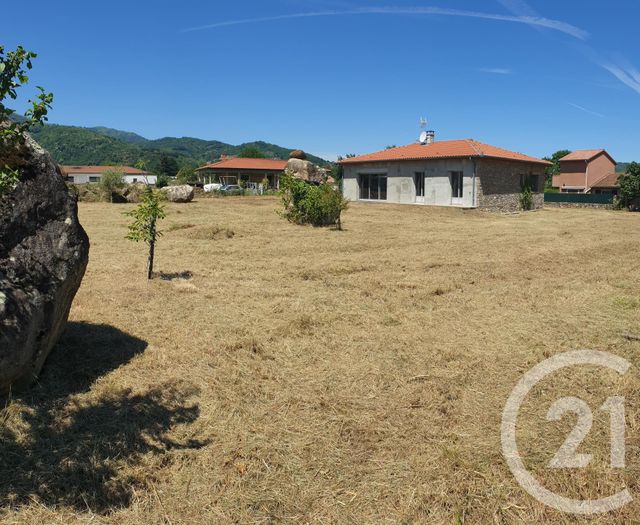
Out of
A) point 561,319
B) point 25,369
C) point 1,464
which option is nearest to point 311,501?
point 1,464

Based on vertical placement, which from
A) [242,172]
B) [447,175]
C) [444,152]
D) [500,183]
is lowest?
[500,183]

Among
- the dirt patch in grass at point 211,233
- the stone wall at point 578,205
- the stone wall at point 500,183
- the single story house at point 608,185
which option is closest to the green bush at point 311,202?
the dirt patch in grass at point 211,233

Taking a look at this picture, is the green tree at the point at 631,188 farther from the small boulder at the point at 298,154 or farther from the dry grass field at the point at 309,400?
the dry grass field at the point at 309,400

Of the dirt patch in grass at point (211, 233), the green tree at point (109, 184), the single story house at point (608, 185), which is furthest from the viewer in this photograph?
the single story house at point (608, 185)

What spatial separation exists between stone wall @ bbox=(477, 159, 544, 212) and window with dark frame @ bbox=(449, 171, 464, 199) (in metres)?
1.31

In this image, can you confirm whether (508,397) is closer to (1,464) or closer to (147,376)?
(147,376)

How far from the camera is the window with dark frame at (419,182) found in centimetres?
3116

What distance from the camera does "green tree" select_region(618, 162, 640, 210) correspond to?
113ft

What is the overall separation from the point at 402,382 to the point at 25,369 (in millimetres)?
3587

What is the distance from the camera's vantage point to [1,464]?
11.0 feet

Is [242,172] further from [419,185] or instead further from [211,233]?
[211,233]

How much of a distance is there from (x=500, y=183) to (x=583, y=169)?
36854 millimetres

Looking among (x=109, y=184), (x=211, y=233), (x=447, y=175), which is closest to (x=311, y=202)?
(x=211, y=233)

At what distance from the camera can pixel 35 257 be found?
4.42 metres
